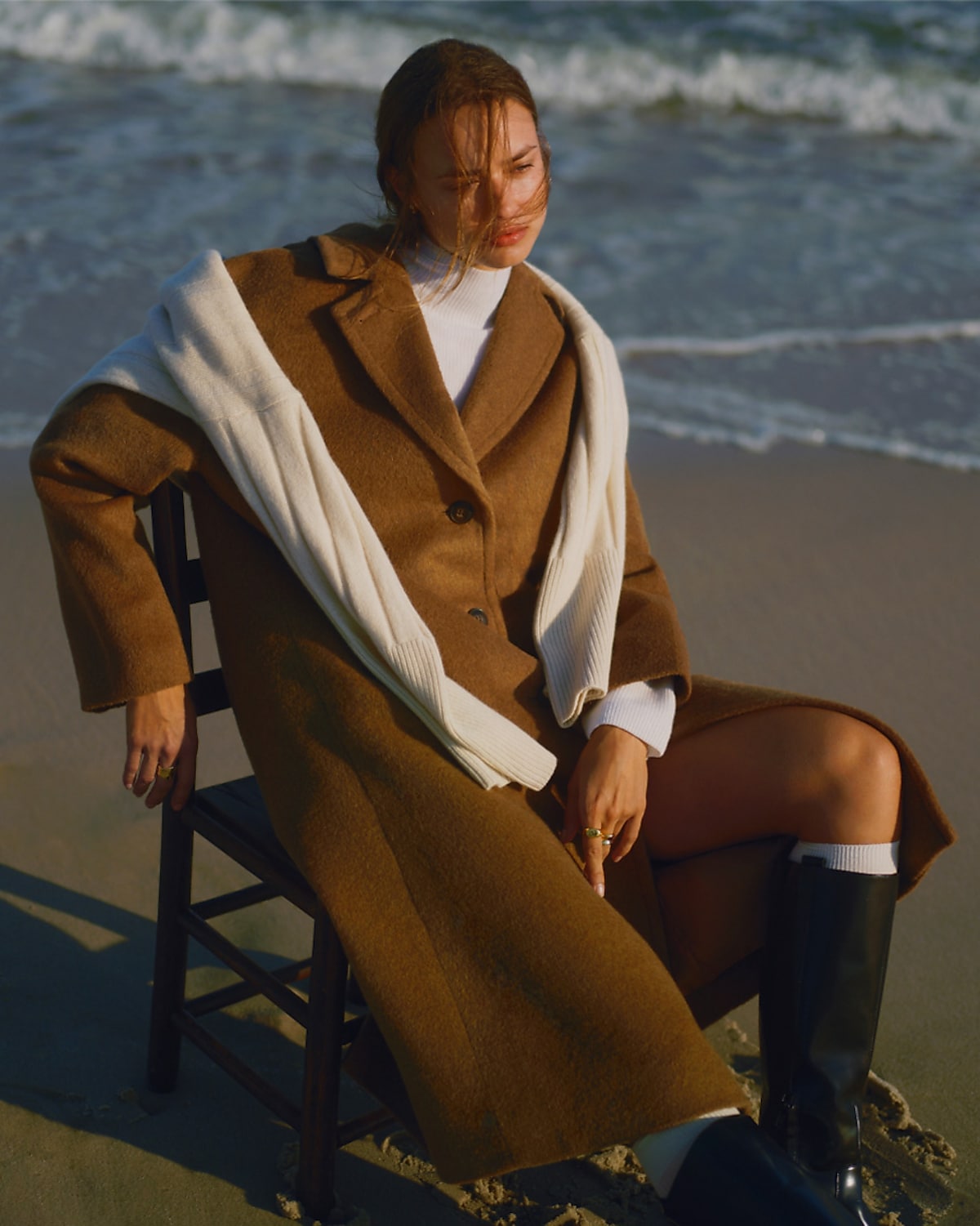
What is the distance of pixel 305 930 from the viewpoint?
265cm

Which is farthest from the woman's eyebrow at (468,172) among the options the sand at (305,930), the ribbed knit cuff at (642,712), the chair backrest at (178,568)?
the sand at (305,930)

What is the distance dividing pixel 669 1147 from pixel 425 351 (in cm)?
111

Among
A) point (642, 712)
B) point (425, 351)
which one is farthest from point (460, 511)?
point (642, 712)

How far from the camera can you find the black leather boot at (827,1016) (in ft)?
6.11

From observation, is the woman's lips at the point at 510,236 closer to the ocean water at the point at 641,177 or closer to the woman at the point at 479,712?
the woman at the point at 479,712

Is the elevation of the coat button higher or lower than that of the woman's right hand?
higher

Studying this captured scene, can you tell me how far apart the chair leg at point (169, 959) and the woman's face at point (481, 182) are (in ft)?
3.17

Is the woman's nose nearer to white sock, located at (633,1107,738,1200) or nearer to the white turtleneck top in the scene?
the white turtleneck top

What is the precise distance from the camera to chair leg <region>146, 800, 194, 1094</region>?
85.7 inches

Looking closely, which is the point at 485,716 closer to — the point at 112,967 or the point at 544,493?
the point at 544,493

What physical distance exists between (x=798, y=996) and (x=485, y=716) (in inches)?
21.6

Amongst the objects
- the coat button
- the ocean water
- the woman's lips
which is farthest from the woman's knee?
the ocean water

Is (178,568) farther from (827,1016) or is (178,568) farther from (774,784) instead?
(827,1016)

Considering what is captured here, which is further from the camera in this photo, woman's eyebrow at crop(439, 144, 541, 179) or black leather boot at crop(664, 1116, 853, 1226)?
woman's eyebrow at crop(439, 144, 541, 179)
